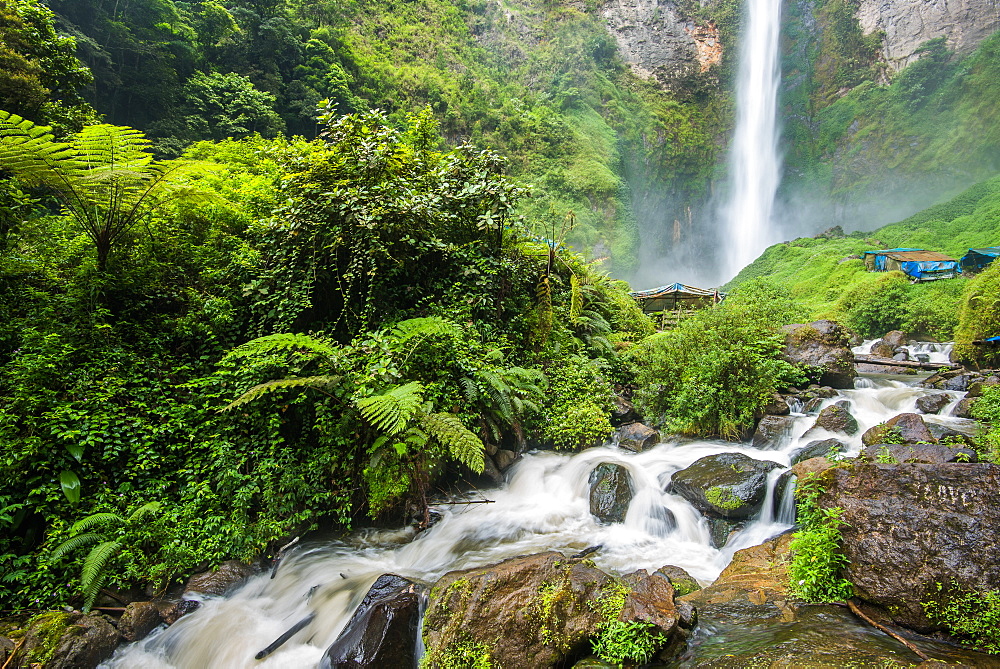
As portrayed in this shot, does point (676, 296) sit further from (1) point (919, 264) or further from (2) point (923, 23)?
(2) point (923, 23)

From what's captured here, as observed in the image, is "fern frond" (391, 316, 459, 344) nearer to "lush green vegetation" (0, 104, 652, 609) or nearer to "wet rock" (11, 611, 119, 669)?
"lush green vegetation" (0, 104, 652, 609)

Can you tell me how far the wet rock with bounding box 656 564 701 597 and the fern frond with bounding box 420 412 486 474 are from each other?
6.45 feet

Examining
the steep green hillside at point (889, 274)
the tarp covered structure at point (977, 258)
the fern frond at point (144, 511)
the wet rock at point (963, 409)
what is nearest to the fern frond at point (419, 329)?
the fern frond at point (144, 511)

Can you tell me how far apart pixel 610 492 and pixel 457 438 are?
8.38ft

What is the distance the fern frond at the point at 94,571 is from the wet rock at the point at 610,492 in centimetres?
466

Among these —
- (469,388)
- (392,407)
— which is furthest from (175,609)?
(469,388)

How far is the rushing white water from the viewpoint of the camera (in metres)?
41.6

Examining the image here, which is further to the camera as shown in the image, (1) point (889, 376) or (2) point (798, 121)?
(2) point (798, 121)

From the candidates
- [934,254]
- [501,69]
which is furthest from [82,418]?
[501,69]

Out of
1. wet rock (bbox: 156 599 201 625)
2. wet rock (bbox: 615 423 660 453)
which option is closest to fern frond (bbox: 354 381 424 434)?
wet rock (bbox: 156 599 201 625)

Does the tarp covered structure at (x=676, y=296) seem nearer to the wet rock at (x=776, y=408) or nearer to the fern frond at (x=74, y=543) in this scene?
the wet rock at (x=776, y=408)

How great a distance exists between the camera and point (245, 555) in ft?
13.4

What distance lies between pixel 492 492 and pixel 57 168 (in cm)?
580

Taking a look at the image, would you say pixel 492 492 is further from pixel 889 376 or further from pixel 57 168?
pixel 889 376
